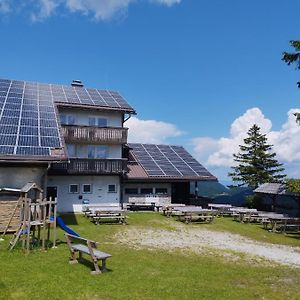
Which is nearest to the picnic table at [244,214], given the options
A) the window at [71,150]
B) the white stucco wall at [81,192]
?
the white stucco wall at [81,192]

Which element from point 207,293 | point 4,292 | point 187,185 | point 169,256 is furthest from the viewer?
point 187,185

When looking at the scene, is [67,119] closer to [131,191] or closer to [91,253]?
[131,191]

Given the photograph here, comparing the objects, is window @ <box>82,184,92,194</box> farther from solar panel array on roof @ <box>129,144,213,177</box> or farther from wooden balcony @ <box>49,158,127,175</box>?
solar panel array on roof @ <box>129,144,213,177</box>

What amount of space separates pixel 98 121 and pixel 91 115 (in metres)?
0.85

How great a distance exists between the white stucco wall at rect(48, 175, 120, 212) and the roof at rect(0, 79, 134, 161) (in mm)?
6246

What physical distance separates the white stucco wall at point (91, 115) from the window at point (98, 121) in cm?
28

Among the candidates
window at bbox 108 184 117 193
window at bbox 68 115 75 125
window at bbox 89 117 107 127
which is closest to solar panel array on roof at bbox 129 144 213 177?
window at bbox 108 184 117 193

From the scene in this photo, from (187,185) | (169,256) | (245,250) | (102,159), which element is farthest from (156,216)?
(169,256)

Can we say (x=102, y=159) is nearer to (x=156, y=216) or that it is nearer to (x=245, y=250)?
(x=156, y=216)

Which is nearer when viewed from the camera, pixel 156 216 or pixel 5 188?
pixel 5 188

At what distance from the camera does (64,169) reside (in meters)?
30.2

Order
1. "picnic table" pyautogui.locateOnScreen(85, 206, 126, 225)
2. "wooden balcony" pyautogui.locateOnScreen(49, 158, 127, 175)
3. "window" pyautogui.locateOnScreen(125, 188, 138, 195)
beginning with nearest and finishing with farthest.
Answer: "picnic table" pyautogui.locateOnScreen(85, 206, 126, 225), "wooden balcony" pyautogui.locateOnScreen(49, 158, 127, 175), "window" pyautogui.locateOnScreen(125, 188, 138, 195)

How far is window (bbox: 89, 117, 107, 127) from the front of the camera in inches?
1319

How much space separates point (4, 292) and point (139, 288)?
3.73m
